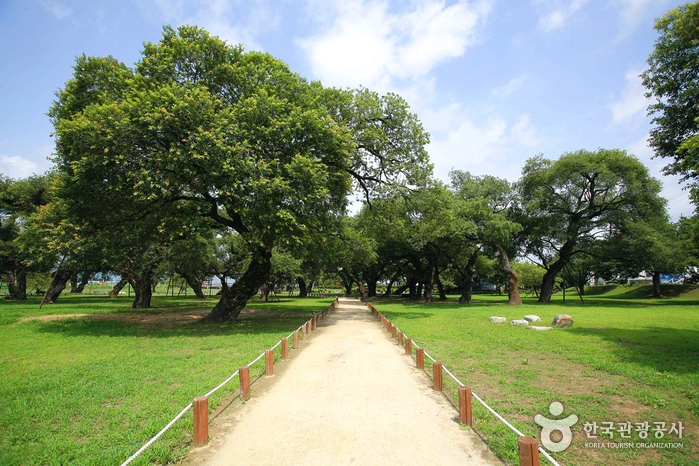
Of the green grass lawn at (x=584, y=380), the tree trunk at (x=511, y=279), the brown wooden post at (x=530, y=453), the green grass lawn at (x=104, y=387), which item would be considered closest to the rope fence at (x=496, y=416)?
the brown wooden post at (x=530, y=453)

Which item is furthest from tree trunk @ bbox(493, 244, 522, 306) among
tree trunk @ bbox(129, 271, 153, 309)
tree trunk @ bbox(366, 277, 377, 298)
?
tree trunk @ bbox(129, 271, 153, 309)

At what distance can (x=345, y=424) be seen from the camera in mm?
5750

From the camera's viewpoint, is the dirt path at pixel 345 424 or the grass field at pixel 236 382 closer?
the dirt path at pixel 345 424

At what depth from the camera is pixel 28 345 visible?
495 inches

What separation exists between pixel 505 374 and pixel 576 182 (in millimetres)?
30076

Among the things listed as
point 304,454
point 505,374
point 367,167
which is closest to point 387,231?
point 367,167

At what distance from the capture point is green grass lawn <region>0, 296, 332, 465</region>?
16.1 ft

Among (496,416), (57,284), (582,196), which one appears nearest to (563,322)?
(496,416)

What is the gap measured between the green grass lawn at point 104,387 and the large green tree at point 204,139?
16.9ft

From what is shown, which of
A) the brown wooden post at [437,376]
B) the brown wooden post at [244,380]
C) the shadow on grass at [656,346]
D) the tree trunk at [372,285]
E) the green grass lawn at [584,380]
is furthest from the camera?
the tree trunk at [372,285]

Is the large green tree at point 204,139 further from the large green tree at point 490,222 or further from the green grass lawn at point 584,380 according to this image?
the large green tree at point 490,222

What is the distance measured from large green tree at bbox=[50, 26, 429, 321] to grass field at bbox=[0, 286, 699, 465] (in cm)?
555

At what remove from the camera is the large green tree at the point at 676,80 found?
440 inches

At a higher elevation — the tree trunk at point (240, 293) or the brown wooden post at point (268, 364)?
the tree trunk at point (240, 293)
